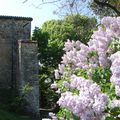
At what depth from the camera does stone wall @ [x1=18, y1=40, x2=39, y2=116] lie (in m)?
22.9

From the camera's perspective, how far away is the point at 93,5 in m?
12.9

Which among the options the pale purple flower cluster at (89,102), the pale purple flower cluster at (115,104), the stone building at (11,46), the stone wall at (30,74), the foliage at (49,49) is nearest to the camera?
the pale purple flower cluster at (89,102)

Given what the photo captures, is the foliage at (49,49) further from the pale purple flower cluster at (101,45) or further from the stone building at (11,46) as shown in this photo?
the pale purple flower cluster at (101,45)

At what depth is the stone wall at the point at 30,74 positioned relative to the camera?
22.9 meters

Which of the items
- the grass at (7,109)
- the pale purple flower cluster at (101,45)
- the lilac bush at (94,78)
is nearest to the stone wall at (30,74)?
the grass at (7,109)

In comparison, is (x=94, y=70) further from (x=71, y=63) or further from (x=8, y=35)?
(x=8, y=35)

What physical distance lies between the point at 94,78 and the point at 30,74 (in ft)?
57.8

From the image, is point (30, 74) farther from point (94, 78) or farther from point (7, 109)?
point (94, 78)

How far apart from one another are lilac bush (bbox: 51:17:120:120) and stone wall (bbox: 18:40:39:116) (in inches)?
601

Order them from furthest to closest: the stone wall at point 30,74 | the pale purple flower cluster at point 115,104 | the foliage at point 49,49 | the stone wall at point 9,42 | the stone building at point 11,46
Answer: the foliage at point 49,49 < the stone wall at point 9,42 < the stone building at point 11,46 < the stone wall at point 30,74 < the pale purple flower cluster at point 115,104

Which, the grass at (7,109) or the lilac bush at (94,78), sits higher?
the lilac bush at (94,78)

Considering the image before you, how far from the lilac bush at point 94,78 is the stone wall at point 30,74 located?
15265 millimetres

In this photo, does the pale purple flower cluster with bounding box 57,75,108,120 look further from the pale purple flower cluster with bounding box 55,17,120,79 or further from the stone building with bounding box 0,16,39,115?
the stone building with bounding box 0,16,39,115

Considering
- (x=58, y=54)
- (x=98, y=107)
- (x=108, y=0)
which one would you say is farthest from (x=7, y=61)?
(x=98, y=107)
